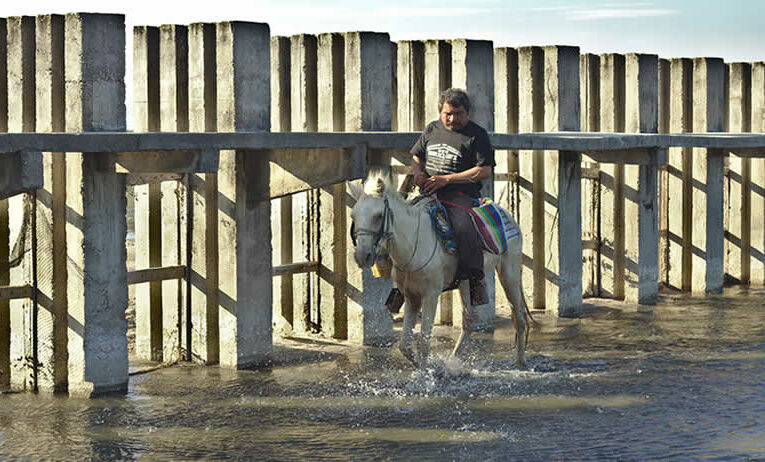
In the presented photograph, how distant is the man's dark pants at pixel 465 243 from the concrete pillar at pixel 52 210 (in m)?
3.42

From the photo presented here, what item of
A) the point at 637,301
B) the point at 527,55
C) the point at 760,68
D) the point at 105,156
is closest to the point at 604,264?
the point at 637,301

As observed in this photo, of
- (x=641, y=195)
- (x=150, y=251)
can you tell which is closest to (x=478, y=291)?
(x=150, y=251)

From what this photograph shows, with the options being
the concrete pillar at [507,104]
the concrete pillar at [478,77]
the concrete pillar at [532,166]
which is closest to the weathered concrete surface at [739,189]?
the concrete pillar at [532,166]

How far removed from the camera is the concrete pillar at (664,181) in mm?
19953

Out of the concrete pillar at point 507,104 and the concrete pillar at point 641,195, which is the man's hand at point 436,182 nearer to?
the concrete pillar at point 507,104

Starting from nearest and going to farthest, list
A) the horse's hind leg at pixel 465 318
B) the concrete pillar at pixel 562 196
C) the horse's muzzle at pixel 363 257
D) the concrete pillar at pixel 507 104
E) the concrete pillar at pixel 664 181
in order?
the horse's muzzle at pixel 363 257, the horse's hind leg at pixel 465 318, the concrete pillar at pixel 562 196, the concrete pillar at pixel 507 104, the concrete pillar at pixel 664 181

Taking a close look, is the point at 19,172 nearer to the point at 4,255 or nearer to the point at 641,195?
the point at 4,255

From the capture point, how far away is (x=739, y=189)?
20.8 m

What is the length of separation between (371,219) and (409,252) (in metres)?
0.85

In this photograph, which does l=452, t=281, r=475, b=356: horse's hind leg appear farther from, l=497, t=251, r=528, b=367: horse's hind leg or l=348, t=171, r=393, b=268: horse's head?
l=348, t=171, r=393, b=268: horse's head

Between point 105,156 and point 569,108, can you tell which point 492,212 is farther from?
point 569,108

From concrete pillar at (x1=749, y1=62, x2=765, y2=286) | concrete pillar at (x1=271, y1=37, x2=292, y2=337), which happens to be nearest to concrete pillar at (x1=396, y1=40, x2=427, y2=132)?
concrete pillar at (x1=271, y1=37, x2=292, y2=337)

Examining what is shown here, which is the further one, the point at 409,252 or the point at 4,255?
the point at 4,255

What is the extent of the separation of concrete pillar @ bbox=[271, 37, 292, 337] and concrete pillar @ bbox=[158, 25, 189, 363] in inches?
67.1
